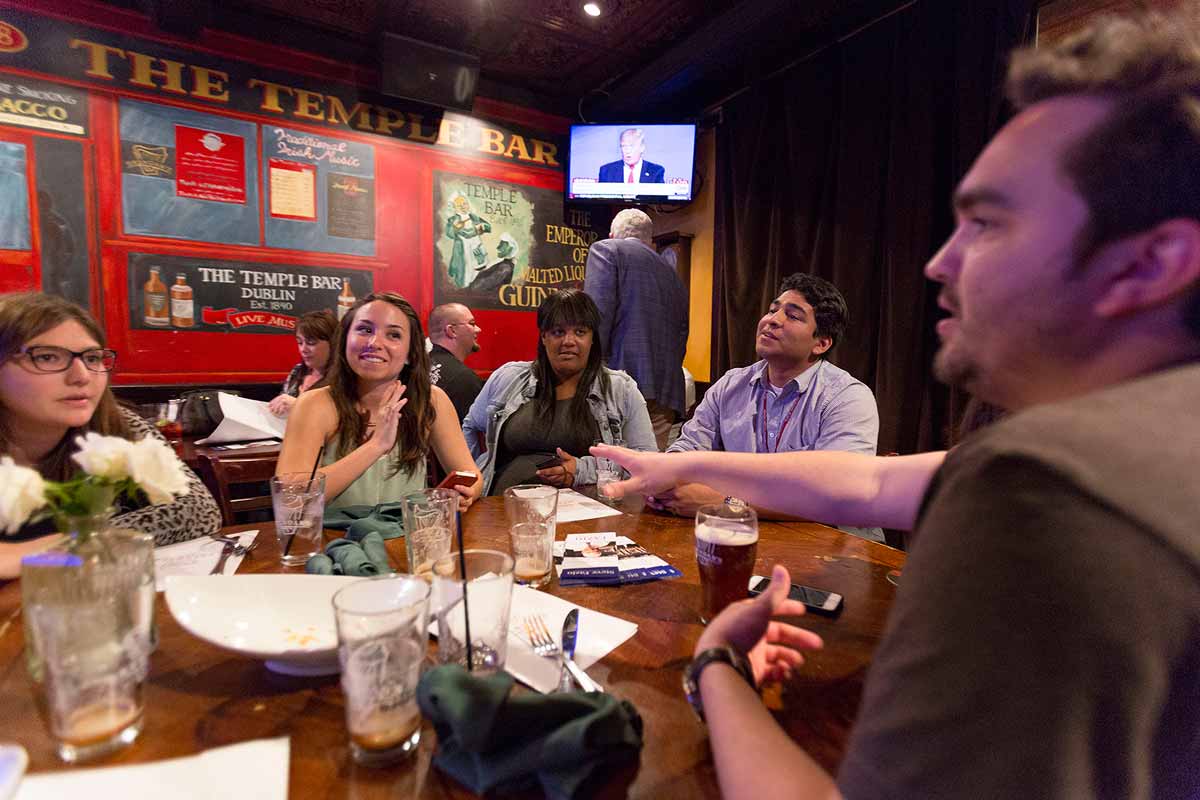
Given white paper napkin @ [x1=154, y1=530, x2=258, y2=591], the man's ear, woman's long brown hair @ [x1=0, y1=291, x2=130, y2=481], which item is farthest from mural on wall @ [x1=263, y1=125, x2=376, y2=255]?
the man's ear

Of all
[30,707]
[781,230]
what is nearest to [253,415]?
[30,707]

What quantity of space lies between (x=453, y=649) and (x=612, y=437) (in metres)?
1.86

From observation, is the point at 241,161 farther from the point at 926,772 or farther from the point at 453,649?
the point at 926,772

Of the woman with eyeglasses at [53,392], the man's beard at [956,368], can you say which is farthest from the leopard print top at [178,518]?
the man's beard at [956,368]

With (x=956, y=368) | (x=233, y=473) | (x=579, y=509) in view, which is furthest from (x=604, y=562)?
(x=233, y=473)

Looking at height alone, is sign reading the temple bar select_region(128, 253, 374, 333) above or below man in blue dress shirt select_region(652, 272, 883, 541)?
above

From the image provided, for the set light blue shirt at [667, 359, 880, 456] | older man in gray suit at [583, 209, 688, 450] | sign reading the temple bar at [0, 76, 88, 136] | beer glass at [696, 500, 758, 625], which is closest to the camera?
beer glass at [696, 500, 758, 625]

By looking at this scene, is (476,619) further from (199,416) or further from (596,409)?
(199,416)

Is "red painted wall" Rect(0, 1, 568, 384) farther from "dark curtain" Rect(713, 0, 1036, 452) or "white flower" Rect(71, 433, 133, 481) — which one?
"white flower" Rect(71, 433, 133, 481)

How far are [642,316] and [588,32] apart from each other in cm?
204

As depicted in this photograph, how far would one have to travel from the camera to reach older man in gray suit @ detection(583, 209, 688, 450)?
3.77m

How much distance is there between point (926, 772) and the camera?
Result: 432 mm

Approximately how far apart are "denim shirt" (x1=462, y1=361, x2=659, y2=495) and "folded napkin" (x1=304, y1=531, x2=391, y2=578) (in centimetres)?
142

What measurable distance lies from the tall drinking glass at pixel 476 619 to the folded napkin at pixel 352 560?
317 millimetres
